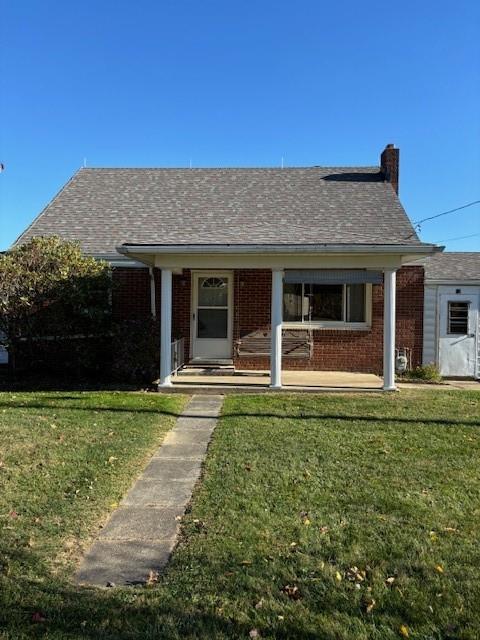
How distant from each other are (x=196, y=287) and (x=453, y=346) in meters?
6.68

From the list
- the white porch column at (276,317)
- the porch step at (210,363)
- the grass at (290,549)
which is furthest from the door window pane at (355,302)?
the grass at (290,549)

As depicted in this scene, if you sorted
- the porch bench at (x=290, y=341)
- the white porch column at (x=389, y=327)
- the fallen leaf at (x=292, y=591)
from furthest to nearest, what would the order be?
the porch bench at (x=290, y=341), the white porch column at (x=389, y=327), the fallen leaf at (x=292, y=591)

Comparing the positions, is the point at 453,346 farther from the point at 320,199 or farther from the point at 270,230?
the point at 270,230

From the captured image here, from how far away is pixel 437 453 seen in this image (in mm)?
6254

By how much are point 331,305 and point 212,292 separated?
295 cm

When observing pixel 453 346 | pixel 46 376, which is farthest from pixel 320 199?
pixel 46 376

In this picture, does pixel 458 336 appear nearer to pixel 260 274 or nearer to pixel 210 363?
pixel 260 274

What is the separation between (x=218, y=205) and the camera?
14383 millimetres

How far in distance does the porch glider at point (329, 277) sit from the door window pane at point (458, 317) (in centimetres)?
355

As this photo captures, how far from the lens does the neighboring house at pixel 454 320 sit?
45.4 feet

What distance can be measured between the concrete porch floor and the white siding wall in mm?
1729

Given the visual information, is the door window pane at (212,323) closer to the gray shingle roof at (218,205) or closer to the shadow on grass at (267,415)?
the gray shingle roof at (218,205)

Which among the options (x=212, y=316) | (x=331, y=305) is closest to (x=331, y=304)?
(x=331, y=305)

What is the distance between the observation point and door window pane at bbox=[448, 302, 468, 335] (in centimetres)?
1402
